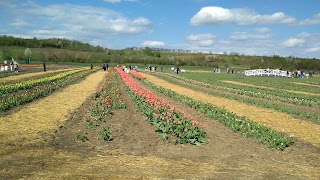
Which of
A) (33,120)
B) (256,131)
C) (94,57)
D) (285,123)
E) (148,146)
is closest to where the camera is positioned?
(148,146)

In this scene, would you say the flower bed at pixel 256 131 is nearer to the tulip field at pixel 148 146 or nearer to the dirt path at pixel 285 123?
the tulip field at pixel 148 146

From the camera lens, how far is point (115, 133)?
37.8 ft

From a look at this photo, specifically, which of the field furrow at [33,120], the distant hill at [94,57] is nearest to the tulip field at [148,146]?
the field furrow at [33,120]

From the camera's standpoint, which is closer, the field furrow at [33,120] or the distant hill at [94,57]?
the field furrow at [33,120]

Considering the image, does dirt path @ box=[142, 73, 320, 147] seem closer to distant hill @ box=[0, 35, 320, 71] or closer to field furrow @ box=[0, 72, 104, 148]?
field furrow @ box=[0, 72, 104, 148]

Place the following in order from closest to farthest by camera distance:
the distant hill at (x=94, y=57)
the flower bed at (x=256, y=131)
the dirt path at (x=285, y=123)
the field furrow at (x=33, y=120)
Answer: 1. the field furrow at (x=33, y=120)
2. the flower bed at (x=256, y=131)
3. the dirt path at (x=285, y=123)
4. the distant hill at (x=94, y=57)

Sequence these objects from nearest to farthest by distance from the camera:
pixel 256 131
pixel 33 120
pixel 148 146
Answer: pixel 148 146 < pixel 256 131 < pixel 33 120

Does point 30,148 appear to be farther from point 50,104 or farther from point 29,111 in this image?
point 50,104

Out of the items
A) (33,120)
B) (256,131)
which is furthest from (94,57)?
(256,131)

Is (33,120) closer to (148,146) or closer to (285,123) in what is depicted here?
(148,146)

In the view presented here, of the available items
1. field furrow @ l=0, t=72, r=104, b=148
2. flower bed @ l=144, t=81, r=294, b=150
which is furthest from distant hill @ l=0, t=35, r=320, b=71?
flower bed @ l=144, t=81, r=294, b=150

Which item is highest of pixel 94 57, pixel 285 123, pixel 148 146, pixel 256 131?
pixel 94 57

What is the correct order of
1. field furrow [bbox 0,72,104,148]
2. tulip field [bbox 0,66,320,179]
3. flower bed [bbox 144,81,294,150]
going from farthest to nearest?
flower bed [bbox 144,81,294,150] → field furrow [bbox 0,72,104,148] → tulip field [bbox 0,66,320,179]

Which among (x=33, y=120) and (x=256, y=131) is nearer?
(x=256, y=131)
